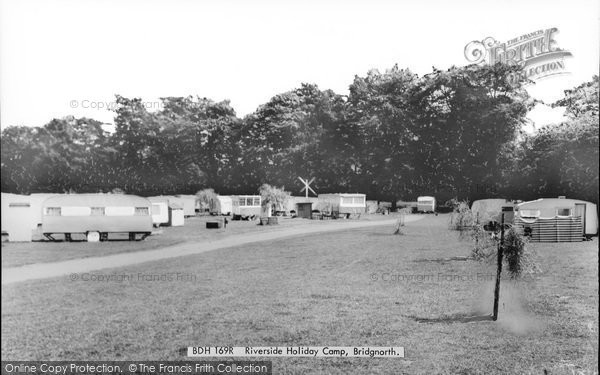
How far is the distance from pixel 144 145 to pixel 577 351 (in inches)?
472

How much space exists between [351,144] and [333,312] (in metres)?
5.16

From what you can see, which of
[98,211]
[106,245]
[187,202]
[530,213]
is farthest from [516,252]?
[106,245]

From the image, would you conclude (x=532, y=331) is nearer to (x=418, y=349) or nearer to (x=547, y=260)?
(x=418, y=349)

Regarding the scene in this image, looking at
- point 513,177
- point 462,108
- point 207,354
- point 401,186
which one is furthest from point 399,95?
point 207,354

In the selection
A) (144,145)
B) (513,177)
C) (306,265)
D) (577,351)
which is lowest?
(577,351)

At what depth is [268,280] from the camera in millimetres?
14586

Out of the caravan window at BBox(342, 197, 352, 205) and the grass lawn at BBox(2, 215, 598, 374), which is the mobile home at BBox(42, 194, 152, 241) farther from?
the caravan window at BBox(342, 197, 352, 205)

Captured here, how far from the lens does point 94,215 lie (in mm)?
15070

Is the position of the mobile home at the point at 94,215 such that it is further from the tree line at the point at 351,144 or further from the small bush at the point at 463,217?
the small bush at the point at 463,217

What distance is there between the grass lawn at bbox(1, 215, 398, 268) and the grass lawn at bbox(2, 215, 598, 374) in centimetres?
93

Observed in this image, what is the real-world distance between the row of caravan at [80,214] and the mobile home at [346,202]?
16.5 feet

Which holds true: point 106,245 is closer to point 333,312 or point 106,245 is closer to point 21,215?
point 21,215

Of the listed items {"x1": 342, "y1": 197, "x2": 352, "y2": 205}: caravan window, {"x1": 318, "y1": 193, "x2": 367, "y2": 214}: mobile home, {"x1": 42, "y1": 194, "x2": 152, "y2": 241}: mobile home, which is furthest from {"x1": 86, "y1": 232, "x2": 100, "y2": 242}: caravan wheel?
{"x1": 342, "y1": 197, "x2": 352, "y2": 205}: caravan window

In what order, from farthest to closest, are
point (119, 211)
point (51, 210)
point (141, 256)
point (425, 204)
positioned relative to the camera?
point (141, 256) < point (119, 211) < point (425, 204) < point (51, 210)
